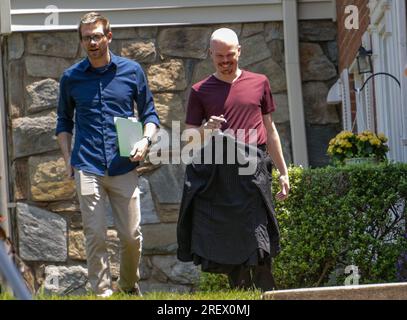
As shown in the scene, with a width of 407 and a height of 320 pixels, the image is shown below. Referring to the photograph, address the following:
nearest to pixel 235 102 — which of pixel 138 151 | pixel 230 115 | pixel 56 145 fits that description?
pixel 230 115

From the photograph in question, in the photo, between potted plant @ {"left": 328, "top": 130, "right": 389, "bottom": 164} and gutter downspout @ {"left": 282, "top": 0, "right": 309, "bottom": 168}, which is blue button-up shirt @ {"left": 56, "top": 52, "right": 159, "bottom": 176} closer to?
potted plant @ {"left": 328, "top": 130, "right": 389, "bottom": 164}

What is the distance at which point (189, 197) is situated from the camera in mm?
7652

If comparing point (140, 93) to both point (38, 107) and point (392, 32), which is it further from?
point (38, 107)

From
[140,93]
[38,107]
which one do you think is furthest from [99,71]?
[38,107]

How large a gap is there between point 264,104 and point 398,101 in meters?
2.40

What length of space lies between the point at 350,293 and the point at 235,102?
1967 mm

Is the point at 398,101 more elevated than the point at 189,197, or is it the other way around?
the point at 398,101

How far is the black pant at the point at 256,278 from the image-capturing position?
7734 mm

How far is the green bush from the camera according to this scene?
9.19m

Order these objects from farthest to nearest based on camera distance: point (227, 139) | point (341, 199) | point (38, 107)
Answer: point (38, 107)
point (341, 199)
point (227, 139)

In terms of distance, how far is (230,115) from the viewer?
7625mm

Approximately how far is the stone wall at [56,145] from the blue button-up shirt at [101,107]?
4.01 meters

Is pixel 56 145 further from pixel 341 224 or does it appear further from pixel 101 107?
pixel 101 107

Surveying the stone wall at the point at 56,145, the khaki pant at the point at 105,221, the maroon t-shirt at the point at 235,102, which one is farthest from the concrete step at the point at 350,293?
the stone wall at the point at 56,145
